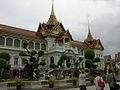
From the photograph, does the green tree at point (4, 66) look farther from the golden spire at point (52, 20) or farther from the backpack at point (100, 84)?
the backpack at point (100, 84)

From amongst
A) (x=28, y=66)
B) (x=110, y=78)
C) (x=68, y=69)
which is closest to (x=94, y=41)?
(x=68, y=69)

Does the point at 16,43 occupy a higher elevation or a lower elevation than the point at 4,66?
higher

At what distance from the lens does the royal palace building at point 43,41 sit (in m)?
49.0

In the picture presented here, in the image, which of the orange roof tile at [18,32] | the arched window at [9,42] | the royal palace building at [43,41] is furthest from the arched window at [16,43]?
the orange roof tile at [18,32]

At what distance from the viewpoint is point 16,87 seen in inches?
822

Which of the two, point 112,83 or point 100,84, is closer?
point 100,84

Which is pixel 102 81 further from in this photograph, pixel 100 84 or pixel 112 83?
pixel 112 83

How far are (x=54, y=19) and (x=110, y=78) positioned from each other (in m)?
49.3

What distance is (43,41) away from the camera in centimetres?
5584

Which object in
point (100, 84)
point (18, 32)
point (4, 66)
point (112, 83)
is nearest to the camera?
point (100, 84)

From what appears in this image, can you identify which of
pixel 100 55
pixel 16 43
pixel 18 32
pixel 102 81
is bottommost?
pixel 102 81

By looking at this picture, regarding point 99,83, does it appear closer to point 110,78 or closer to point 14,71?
point 110,78

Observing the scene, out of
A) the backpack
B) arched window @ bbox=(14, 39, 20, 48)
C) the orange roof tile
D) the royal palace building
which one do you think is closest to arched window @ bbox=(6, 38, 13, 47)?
the royal palace building

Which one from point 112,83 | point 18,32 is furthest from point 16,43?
point 112,83
